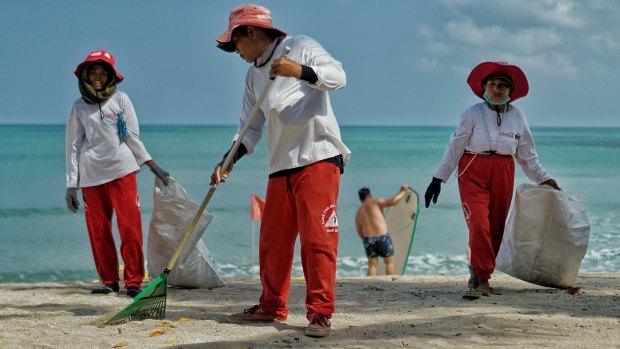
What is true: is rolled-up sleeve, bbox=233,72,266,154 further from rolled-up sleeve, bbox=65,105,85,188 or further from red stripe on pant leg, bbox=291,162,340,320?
rolled-up sleeve, bbox=65,105,85,188

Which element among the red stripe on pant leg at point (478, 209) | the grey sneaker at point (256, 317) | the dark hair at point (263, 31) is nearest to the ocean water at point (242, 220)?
the red stripe on pant leg at point (478, 209)

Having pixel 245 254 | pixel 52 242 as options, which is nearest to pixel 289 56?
pixel 245 254

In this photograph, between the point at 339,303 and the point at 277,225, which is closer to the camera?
the point at 277,225

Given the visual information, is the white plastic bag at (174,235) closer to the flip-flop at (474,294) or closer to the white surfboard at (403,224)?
the flip-flop at (474,294)

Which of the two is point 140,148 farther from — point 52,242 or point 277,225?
point 52,242

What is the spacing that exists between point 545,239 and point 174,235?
2676 millimetres

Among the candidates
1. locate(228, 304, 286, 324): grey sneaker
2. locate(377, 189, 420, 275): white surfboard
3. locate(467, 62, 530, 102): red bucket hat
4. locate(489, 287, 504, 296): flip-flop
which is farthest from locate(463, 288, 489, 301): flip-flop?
locate(377, 189, 420, 275): white surfboard

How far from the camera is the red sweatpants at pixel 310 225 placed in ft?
16.7

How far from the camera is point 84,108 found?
7.17 m

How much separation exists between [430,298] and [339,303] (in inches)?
26.8

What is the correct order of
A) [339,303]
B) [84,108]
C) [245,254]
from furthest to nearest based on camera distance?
[245,254]
[84,108]
[339,303]

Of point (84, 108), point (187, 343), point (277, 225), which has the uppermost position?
point (84, 108)

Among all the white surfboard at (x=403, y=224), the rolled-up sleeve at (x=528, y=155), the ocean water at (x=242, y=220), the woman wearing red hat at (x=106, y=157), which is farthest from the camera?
the ocean water at (x=242, y=220)

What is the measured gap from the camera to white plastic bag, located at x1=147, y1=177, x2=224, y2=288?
24.1 feet
